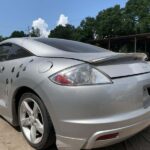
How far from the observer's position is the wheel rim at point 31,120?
9.60 ft

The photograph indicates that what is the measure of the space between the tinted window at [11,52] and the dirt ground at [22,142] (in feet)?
3.08

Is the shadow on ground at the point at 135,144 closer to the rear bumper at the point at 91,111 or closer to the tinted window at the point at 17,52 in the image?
the rear bumper at the point at 91,111

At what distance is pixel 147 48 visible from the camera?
31.1 meters

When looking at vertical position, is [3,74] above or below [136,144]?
above

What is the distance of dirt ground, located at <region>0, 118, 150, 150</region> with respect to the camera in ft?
10.3

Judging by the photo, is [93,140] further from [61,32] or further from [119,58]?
[61,32]

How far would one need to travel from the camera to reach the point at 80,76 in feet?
8.43

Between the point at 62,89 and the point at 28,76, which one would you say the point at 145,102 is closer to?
the point at 62,89

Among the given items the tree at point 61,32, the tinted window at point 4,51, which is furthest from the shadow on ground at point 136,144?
the tree at point 61,32

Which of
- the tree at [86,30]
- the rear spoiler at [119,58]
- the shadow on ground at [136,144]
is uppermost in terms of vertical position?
the tree at [86,30]

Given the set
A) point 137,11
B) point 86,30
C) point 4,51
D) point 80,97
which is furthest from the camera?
point 137,11

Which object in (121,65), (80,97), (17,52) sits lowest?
(80,97)

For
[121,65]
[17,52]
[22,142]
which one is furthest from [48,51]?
[22,142]

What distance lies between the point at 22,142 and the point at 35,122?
41cm
